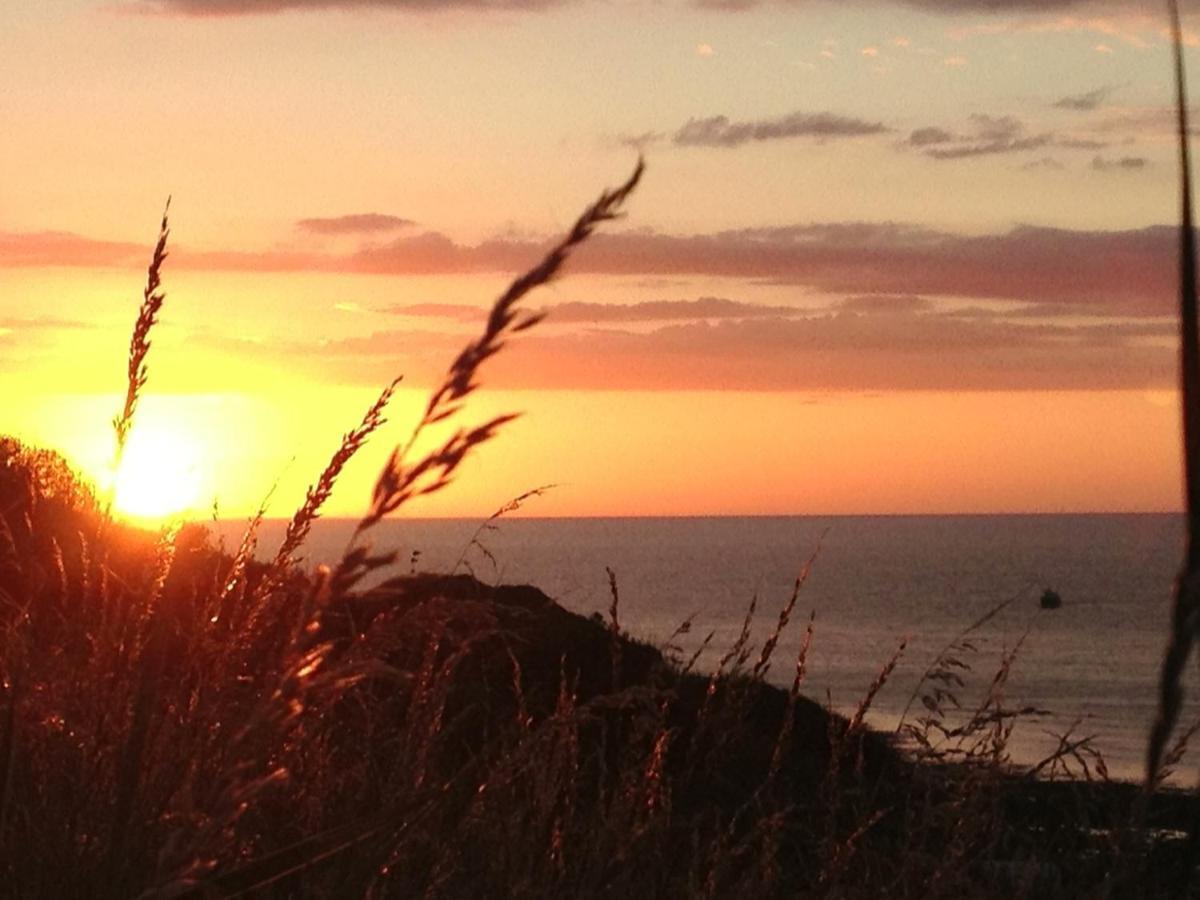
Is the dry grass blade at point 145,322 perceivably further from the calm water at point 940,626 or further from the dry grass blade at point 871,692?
the calm water at point 940,626

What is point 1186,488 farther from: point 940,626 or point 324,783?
point 940,626

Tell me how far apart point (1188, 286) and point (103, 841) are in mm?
2403

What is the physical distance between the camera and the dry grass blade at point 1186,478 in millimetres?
788

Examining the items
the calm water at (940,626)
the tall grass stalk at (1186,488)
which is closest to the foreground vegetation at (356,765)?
the tall grass stalk at (1186,488)

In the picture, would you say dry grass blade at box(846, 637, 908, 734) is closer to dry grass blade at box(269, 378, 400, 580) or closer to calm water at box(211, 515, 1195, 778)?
dry grass blade at box(269, 378, 400, 580)

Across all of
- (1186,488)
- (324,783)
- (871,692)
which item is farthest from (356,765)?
(1186,488)

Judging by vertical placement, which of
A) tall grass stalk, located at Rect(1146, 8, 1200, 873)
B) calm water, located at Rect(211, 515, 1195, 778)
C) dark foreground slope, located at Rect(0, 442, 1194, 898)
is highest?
tall grass stalk, located at Rect(1146, 8, 1200, 873)

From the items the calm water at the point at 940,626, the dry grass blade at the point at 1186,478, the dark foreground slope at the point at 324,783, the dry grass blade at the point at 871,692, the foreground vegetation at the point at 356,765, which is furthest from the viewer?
the calm water at the point at 940,626

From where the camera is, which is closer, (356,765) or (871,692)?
(871,692)

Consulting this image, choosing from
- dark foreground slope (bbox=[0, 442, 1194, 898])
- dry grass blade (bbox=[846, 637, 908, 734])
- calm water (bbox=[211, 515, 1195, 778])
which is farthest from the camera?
calm water (bbox=[211, 515, 1195, 778])

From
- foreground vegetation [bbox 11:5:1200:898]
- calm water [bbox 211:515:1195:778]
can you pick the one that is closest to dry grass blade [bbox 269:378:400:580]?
foreground vegetation [bbox 11:5:1200:898]

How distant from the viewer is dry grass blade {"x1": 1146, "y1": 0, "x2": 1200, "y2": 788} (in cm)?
79

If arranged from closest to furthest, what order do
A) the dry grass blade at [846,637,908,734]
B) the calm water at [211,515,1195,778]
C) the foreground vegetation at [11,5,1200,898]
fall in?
the foreground vegetation at [11,5,1200,898] < the dry grass blade at [846,637,908,734] < the calm water at [211,515,1195,778]

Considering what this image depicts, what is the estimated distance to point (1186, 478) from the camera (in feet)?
2.63
